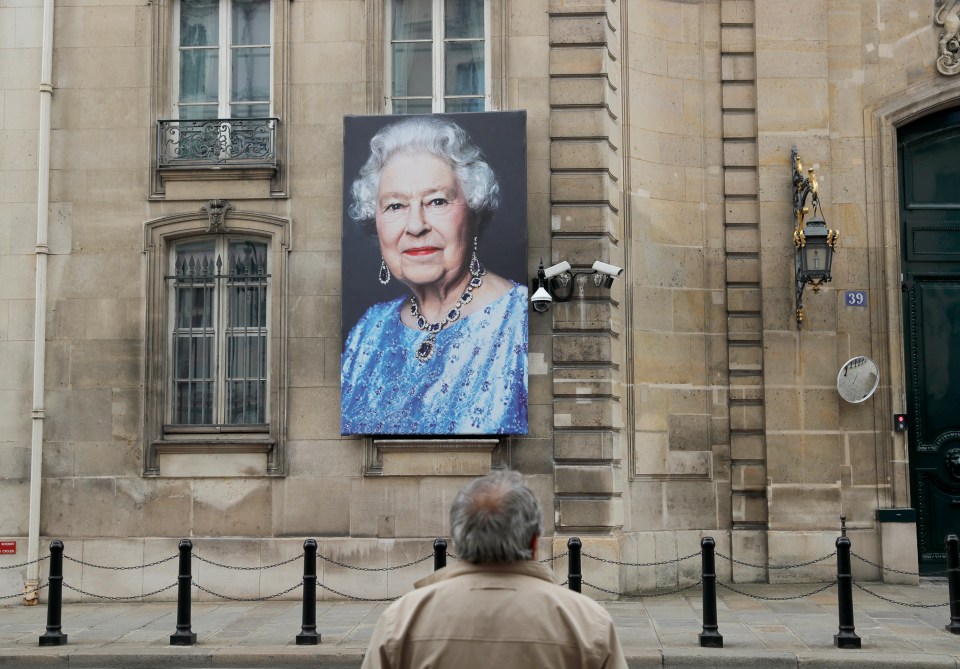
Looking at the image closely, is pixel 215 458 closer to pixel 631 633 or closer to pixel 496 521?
pixel 631 633

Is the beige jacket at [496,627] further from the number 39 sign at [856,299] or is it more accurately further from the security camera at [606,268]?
the number 39 sign at [856,299]

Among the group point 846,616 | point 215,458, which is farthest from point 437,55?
point 846,616

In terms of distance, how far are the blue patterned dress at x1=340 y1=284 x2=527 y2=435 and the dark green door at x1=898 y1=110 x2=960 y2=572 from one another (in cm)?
528

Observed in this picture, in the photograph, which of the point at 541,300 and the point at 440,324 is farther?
the point at 440,324

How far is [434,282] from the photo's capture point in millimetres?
14719

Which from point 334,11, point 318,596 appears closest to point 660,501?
point 318,596

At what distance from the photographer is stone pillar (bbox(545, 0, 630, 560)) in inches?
565

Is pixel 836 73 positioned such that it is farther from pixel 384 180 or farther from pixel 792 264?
pixel 384 180

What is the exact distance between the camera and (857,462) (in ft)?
51.1

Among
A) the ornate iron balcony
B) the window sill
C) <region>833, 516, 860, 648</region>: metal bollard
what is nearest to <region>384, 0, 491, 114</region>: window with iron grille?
the ornate iron balcony

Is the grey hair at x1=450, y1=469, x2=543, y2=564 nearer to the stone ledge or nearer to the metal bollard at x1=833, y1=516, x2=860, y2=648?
the metal bollard at x1=833, y1=516, x2=860, y2=648

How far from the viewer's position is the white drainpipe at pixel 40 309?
48.0ft

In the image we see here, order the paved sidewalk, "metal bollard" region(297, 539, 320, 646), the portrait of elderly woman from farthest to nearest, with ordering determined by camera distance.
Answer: the portrait of elderly woman
"metal bollard" region(297, 539, 320, 646)
the paved sidewalk

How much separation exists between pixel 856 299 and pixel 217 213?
805 cm
